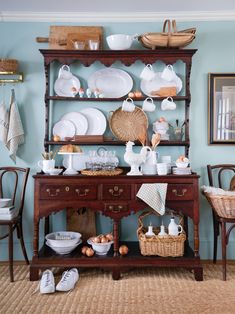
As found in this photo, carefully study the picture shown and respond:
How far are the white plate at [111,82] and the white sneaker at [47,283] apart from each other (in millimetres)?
1731

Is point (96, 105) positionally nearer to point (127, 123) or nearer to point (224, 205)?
point (127, 123)

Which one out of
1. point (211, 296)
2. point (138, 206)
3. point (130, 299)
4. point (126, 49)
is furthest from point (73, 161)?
point (211, 296)

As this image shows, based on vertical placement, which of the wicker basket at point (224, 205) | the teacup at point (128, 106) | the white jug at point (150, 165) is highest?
the teacup at point (128, 106)

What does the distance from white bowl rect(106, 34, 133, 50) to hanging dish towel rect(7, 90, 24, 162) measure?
1095 millimetres

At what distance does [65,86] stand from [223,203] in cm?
185

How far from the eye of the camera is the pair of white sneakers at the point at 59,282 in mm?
2700

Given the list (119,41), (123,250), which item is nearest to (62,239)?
(123,250)

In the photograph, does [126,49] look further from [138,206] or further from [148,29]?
[138,206]

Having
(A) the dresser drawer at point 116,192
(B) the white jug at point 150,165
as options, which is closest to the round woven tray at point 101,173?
(A) the dresser drawer at point 116,192

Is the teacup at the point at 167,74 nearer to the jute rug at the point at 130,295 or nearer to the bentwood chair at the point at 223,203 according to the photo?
the bentwood chair at the point at 223,203

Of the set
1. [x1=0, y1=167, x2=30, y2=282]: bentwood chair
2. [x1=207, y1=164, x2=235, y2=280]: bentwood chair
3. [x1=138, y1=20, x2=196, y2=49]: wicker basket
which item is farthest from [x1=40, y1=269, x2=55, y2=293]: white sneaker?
[x1=138, y1=20, x2=196, y2=49]: wicker basket

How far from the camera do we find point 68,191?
2977 mm

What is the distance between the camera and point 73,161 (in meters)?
3.47

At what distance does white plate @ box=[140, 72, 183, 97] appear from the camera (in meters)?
3.46
